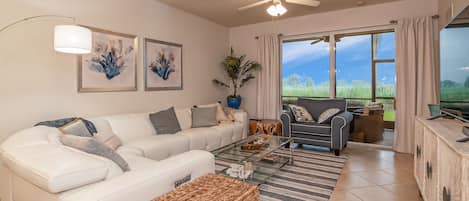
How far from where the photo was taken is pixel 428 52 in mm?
3887

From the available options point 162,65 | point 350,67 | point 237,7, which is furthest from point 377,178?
point 162,65

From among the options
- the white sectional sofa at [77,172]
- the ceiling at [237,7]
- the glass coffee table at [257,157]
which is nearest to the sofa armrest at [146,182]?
the white sectional sofa at [77,172]

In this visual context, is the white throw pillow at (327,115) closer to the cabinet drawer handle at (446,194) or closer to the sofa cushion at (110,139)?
the cabinet drawer handle at (446,194)

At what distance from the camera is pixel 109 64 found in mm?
3441

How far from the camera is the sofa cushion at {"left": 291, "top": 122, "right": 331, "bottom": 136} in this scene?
4008 mm

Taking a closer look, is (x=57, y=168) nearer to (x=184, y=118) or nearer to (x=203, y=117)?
(x=184, y=118)

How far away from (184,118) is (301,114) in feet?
6.90

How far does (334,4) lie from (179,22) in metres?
2.82

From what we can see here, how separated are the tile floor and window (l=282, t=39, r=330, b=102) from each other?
1640 mm

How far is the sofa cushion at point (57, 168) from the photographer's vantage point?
113cm

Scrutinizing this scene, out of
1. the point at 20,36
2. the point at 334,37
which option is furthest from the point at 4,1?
the point at 334,37

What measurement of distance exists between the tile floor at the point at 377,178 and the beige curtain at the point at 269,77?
1.84 meters

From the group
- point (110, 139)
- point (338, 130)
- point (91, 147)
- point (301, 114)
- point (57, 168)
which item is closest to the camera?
point (57, 168)

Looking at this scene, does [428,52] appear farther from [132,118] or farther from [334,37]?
[132,118]
